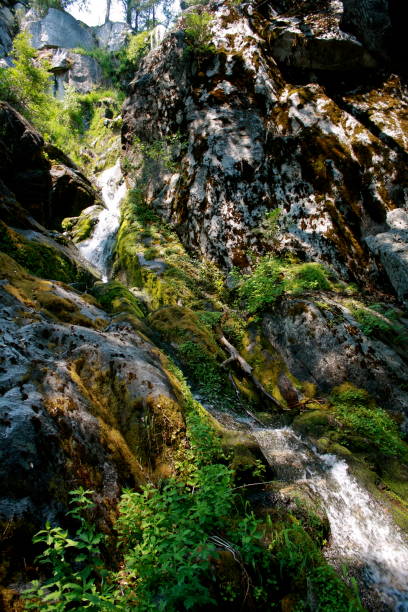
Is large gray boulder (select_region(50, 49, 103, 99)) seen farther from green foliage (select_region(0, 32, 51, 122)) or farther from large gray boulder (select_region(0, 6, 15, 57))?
green foliage (select_region(0, 32, 51, 122))

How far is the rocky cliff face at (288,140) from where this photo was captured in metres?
10.1

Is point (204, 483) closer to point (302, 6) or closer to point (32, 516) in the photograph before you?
point (32, 516)

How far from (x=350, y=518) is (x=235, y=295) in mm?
6704

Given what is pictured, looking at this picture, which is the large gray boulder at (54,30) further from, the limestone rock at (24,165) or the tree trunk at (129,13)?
the limestone rock at (24,165)

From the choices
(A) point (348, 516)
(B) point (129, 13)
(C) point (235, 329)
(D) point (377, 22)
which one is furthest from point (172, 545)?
(B) point (129, 13)

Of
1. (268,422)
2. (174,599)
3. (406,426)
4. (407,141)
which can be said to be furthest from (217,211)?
(174,599)

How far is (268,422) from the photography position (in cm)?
642

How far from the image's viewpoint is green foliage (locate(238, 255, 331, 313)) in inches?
330

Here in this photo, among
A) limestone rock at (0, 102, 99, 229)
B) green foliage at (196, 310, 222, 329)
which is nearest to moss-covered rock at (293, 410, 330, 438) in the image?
green foliage at (196, 310, 222, 329)

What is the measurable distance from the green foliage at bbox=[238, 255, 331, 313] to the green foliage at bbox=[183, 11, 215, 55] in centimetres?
1068

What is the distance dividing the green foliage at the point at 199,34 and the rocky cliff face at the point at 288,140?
0.94 ft

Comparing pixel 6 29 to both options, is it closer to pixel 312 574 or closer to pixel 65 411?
pixel 65 411

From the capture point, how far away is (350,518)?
4309 millimetres

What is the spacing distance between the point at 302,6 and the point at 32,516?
1986cm
